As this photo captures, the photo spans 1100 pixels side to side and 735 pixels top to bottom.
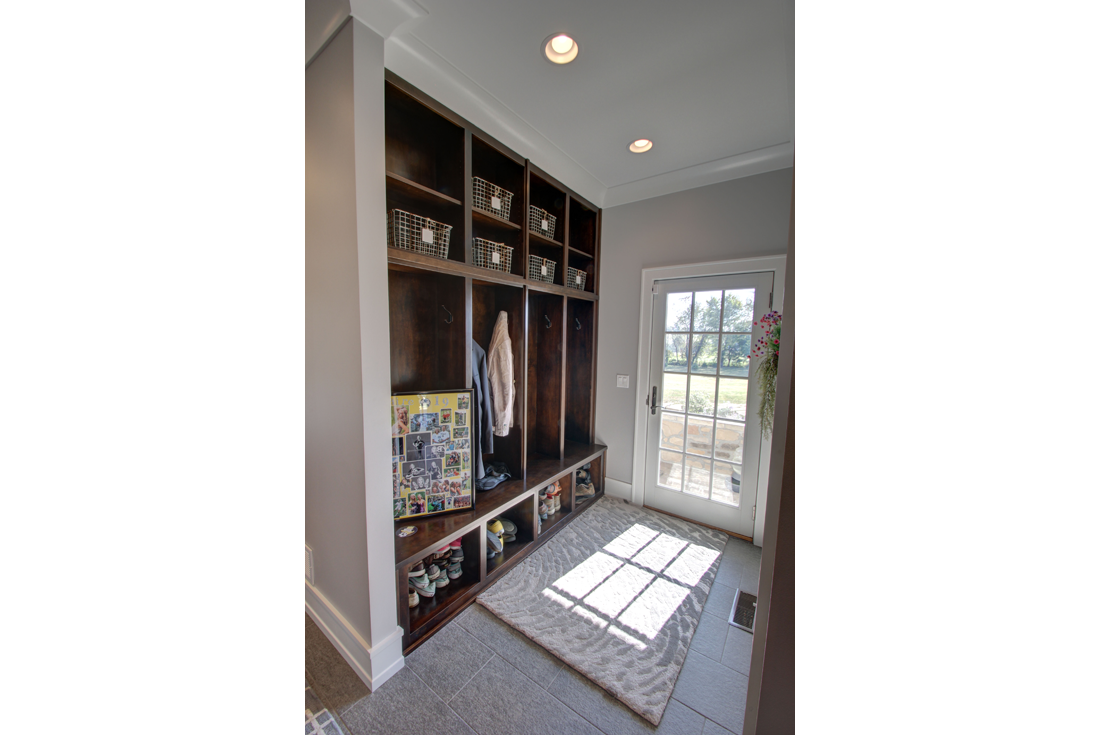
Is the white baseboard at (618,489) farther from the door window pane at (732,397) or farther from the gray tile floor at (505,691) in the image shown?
the gray tile floor at (505,691)

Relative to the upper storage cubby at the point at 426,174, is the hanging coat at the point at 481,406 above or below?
below

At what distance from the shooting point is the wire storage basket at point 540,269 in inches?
95.2

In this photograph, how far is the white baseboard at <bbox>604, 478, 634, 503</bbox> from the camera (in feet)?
9.62

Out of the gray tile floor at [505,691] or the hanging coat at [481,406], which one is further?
the hanging coat at [481,406]

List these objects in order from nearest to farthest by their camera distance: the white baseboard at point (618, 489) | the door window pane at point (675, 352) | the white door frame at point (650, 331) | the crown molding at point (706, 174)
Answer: the crown molding at point (706, 174)
the white door frame at point (650, 331)
the door window pane at point (675, 352)
the white baseboard at point (618, 489)

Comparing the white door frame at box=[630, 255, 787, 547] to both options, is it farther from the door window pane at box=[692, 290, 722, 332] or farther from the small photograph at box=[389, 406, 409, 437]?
the small photograph at box=[389, 406, 409, 437]

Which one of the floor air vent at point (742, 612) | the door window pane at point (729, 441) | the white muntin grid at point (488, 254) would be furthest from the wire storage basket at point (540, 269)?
the floor air vent at point (742, 612)

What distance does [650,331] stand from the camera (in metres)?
2.80

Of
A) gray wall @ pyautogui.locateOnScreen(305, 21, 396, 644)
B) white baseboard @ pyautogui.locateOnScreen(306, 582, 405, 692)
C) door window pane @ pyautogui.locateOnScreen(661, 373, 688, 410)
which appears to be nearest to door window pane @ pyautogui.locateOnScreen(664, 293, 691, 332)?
door window pane @ pyautogui.locateOnScreen(661, 373, 688, 410)

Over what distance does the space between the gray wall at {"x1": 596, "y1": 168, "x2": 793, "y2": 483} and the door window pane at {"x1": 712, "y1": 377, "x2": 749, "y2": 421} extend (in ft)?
1.85

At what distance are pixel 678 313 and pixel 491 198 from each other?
1383 millimetres

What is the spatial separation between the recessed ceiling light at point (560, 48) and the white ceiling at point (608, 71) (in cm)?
3

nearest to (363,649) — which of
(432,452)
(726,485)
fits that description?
(432,452)
